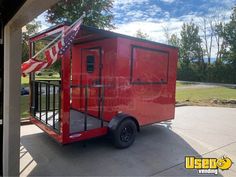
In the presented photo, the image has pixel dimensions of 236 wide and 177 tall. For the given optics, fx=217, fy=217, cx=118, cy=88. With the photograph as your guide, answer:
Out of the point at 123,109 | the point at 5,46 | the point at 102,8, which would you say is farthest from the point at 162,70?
the point at 102,8

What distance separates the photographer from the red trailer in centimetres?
399

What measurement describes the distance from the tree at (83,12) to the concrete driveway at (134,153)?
9.27m

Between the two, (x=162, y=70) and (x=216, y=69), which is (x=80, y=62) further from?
(x=216, y=69)

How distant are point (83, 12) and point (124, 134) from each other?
1101 centimetres

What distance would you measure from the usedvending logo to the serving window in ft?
6.26

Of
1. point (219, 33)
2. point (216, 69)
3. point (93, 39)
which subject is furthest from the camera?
point (216, 69)

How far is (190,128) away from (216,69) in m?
25.2

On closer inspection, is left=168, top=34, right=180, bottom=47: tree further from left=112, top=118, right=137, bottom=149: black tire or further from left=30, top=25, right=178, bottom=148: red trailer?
left=112, top=118, right=137, bottom=149: black tire

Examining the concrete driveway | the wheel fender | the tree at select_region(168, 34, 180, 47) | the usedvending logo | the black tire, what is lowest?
the usedvending logo

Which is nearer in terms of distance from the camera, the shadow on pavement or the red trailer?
the shadow on pavement

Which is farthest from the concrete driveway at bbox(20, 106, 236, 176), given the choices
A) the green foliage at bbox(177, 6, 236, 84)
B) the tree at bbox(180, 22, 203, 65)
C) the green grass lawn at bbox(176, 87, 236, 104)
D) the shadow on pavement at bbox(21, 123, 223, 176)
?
the tree at bbox(180, 22, 203, 65)

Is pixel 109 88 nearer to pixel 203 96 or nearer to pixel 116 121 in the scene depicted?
pixel 116 121

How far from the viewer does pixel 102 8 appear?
46.6ft

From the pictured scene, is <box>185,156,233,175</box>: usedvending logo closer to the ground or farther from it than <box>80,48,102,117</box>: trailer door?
closer to the ground
